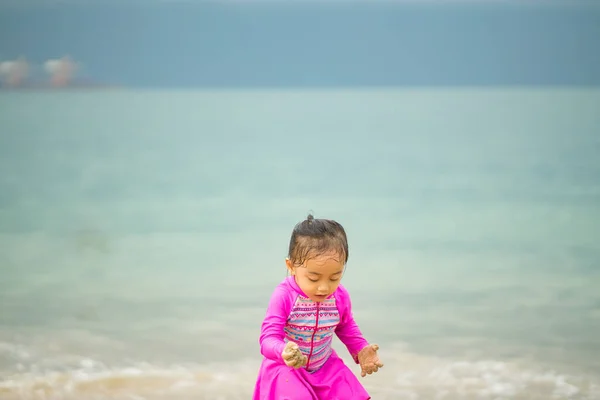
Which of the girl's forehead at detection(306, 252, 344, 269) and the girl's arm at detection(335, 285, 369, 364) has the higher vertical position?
the girl's forehead at detection(306, 252, 344, 269)

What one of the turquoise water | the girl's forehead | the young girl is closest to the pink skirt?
the young girl

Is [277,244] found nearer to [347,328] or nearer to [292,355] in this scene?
[347,328]

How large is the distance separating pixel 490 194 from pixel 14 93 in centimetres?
797

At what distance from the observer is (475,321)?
5469 mm

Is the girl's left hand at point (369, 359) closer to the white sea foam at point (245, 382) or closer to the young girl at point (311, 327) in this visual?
the young girl at point (311, 327)

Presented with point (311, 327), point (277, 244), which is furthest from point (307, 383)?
point (277, 244)

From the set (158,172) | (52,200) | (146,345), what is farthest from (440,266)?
(158,172)

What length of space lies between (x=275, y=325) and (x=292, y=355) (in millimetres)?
175

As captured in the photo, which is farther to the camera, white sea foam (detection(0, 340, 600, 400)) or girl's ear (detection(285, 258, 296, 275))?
white sea foam (detection(0, 340, 600, 400))

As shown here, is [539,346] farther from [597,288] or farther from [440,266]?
[440,266]

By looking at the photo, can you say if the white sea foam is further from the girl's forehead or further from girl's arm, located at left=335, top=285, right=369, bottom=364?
the girl's forehead

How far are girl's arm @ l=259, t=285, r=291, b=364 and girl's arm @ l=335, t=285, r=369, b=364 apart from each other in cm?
17

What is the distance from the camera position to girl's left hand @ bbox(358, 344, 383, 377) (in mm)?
2949

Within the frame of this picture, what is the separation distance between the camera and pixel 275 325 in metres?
2.86
